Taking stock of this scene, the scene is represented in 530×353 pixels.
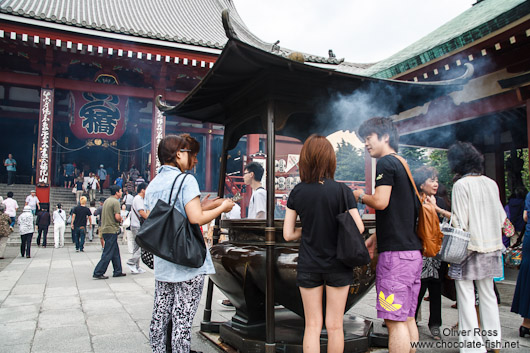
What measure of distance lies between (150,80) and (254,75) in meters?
11.6

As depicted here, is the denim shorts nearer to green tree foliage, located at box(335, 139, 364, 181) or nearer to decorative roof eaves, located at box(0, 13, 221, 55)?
decorative roof eaves, located at box(0, 13, 221, 55)

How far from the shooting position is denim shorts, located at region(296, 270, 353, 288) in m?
2.36

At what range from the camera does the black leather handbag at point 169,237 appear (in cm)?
242

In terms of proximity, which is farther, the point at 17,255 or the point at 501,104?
the point at 17,255

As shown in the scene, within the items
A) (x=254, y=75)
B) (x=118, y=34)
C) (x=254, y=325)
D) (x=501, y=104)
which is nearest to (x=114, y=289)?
(x=254, y=325)

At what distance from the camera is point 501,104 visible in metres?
5.92

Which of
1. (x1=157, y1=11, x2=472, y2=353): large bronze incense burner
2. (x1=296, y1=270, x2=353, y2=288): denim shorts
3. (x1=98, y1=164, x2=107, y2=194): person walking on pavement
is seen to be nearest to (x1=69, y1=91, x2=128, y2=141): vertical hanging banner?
(x1=98, y1=164, x2=107, y2=194): person walking on pavement

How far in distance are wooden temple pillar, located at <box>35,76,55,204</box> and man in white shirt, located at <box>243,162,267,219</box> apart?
9.67 metres

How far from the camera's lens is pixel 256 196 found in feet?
16.5

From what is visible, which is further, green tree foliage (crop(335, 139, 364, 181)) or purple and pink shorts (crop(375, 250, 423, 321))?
green tree foliage (crop(335, 139, 364, 181))

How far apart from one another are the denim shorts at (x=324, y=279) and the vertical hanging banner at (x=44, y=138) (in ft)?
40.0

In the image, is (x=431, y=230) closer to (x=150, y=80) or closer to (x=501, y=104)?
(x=501, y=104)

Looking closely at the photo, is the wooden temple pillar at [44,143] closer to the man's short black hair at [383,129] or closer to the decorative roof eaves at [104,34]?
the decorative roof eaves at [104,34]

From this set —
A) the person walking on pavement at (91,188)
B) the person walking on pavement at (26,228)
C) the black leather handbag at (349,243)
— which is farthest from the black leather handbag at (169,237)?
the person walking on pavement at (91,188)
